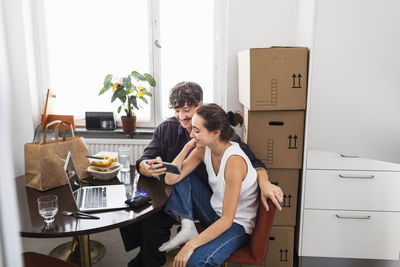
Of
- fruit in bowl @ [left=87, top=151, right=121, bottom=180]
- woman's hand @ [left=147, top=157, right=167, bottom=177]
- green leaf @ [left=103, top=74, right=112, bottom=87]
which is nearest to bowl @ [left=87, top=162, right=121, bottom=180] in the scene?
fruit in bowl @ [left=87, top=151, right=121, bottom=180]

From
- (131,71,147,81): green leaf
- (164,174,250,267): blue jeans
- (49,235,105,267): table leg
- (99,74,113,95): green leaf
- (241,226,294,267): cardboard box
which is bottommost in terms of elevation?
(49,235,105,267): table leg

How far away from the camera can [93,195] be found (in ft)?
5.21

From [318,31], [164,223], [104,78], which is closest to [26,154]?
[164,223]

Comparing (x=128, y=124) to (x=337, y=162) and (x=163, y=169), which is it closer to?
(x=163, y=169)

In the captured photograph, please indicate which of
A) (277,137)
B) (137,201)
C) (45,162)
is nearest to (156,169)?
(137,201)

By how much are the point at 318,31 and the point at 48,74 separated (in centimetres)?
227

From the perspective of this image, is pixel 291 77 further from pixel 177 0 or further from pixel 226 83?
pixel 177 0

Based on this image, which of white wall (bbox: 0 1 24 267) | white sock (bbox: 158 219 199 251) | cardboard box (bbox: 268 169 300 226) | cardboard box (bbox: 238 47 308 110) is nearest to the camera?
white wall (bbox: 0 1 24 267)

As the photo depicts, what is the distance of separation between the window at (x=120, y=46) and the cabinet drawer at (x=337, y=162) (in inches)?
44.4

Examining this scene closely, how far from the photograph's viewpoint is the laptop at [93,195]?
1464 mm

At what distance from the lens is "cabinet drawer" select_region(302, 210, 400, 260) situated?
202 cm

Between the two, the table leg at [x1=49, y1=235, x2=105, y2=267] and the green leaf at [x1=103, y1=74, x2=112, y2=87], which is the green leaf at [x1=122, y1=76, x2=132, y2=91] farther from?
the table leg at [x1=49, y1=235, x2=105, y2=267]

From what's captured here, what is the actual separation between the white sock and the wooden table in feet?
0.58

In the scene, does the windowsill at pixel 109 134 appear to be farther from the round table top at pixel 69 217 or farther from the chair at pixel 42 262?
the chair at pixel 42 262
